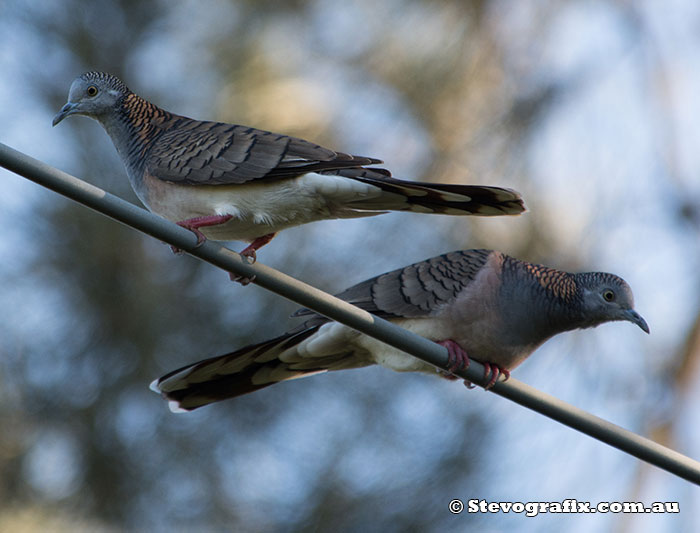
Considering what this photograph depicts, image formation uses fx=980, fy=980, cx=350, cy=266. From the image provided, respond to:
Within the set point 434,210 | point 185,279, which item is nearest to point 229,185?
point 434,210

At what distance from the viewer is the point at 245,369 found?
3.21 metres

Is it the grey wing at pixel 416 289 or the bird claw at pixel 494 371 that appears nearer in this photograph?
the bird claw at pixel 494 371

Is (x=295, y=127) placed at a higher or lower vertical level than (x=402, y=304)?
higher

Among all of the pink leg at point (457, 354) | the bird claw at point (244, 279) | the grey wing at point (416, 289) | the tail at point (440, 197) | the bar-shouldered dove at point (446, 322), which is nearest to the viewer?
the bird claw at point (244, 279)

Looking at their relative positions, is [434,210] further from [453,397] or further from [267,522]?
[267,522]

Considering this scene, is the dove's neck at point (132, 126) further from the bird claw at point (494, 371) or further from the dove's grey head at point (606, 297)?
the dove's grey head at point (606, 297)

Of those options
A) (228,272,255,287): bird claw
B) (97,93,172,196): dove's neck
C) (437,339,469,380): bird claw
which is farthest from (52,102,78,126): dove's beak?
(437,339,469,380): bird claw

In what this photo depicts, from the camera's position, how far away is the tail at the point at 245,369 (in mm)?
3127

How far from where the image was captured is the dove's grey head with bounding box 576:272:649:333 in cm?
319

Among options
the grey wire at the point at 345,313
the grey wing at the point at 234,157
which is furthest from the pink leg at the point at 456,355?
the grey wire at the point at 345,313

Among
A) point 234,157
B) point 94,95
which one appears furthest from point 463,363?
point 94,95

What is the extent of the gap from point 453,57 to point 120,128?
12.4ft

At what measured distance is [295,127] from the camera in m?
6.55

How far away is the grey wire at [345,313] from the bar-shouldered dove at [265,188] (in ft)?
2.12
